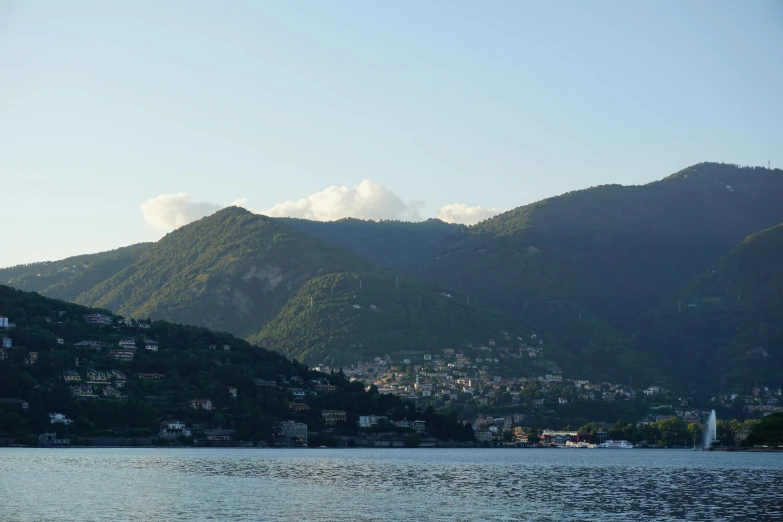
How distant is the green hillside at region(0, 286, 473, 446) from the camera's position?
5935 inches

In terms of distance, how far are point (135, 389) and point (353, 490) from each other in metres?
84.8

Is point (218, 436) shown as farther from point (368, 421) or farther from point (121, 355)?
point (368, 421)

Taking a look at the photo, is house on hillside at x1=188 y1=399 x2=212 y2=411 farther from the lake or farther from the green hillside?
the lake

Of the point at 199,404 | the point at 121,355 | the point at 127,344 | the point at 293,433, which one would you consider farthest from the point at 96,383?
the point at 293,433

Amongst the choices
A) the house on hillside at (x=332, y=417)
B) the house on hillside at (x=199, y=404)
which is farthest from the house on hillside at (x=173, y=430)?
the house on hillside at (x=332, y=417)

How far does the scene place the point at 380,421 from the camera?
19125 cm

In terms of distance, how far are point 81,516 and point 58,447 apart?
80.2m

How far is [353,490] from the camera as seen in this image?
88.2 meters

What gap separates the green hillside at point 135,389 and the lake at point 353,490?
649 inches

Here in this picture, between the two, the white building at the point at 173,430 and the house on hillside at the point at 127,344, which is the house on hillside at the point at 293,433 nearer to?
the white building at the point at 173,430

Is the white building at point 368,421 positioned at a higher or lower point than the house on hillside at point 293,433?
higher

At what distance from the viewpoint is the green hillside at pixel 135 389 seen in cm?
15075

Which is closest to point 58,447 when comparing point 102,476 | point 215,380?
point 215,380

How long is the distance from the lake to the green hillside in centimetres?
1648
